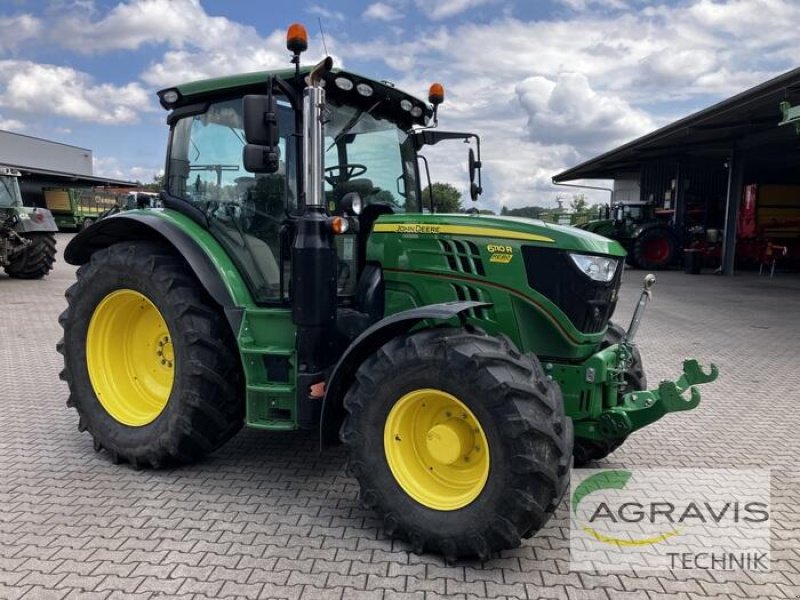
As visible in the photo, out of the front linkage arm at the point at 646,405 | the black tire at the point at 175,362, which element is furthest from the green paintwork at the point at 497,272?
the black tire at the point at 175,362

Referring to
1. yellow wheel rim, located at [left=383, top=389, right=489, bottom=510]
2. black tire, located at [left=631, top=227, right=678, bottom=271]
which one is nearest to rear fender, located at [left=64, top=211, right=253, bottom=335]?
yellow wheel rim, located at [left=383, top=389, right=489, bottom=510]

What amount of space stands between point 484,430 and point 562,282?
92 centimetres

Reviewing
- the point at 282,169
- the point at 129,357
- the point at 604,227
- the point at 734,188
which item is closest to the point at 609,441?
the point at 282,169

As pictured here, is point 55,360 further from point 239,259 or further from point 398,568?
point 398,568

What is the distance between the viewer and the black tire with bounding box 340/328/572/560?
2.76m

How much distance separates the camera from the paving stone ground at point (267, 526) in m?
2.80

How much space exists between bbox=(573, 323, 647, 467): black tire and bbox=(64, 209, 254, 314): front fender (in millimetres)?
2206

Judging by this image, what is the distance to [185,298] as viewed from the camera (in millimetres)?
3750

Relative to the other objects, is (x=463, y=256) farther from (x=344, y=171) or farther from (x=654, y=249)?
(x=654, y=249)

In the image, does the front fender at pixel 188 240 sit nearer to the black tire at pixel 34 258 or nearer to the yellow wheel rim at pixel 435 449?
the yellow wheel rim at pixel 435 449

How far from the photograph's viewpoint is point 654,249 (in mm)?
21516

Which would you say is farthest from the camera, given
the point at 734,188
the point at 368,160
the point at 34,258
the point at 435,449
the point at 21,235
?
the point at 734,188

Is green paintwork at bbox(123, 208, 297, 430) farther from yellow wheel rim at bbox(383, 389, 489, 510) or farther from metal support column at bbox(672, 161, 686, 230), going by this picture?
metal support column at bbox(672, 161, 686, 230)

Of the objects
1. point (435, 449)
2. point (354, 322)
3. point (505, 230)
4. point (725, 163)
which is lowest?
point (435, 449)
